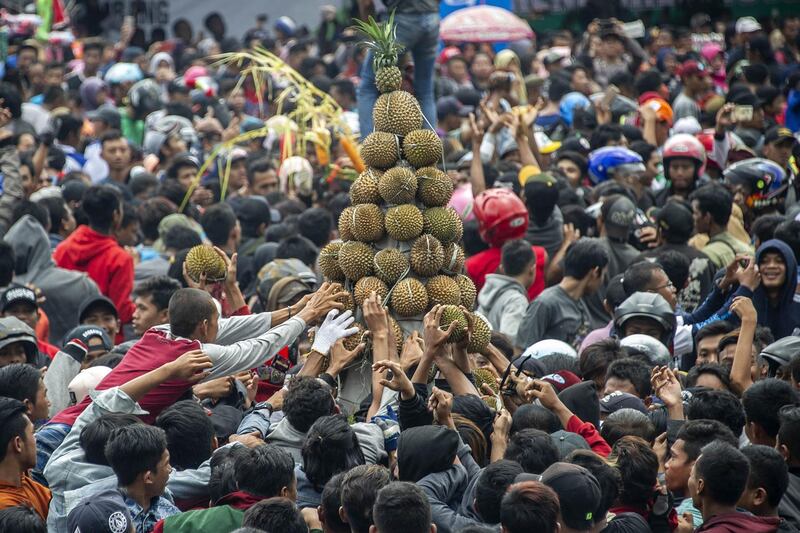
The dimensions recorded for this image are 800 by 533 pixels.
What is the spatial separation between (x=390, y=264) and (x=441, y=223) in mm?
326

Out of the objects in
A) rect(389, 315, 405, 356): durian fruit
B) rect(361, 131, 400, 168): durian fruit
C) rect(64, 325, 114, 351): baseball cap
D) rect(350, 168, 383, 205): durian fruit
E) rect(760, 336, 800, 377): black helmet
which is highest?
rect(361, 131, 400, 168): durian fruit

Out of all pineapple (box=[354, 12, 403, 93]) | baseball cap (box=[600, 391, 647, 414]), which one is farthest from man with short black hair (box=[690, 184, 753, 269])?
pineapple (box=[354, 12, 403, 93])

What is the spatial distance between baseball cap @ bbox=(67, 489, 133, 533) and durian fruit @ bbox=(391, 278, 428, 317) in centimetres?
170

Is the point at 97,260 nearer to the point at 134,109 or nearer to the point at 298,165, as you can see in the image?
the point at 298,165

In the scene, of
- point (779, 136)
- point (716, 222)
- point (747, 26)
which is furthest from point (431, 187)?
A: point (747, 26)

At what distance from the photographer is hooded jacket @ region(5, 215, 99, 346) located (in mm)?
8266

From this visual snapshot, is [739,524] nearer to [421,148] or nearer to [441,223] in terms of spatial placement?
[441,223]

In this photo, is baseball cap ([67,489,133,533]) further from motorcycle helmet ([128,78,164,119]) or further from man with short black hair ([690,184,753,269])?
motorcycle helmet ([128,78,164,119])

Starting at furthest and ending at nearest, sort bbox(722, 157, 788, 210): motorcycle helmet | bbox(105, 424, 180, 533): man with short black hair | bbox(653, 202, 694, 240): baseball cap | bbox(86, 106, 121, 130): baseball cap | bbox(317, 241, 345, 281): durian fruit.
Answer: bbox(86, 106, 121, 130): baseball cap, bbox(722, 157, 788, 210): motorcycle helmet, bbox(653, 202, 694, 240): baseball cap, bbox(317, 241, 345, 281): durian fruit, bbox(105, 424, 180, 533): man with short black hair

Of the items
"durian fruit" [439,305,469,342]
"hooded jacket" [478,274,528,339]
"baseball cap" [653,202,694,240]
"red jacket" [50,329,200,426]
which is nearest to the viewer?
"red jacket" [50,329,200,426]

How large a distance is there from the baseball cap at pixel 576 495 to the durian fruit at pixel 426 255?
1.60 metres

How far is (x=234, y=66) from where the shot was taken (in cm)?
1722

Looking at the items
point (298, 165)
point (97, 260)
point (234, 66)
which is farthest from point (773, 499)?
point (234, 66)

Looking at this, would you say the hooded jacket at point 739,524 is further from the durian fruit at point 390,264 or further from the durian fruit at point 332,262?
the durian fruit at point 332,262
